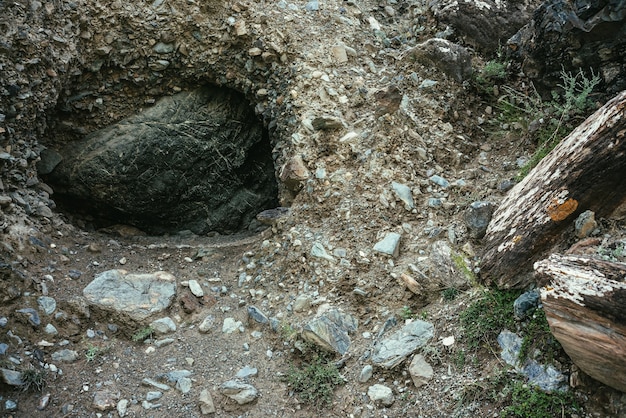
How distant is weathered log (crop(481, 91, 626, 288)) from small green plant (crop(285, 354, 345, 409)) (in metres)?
1.28

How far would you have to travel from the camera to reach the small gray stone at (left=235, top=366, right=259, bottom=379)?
406cm

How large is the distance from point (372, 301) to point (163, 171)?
3.16m

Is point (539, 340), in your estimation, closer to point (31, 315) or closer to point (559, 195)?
point (559, 195)

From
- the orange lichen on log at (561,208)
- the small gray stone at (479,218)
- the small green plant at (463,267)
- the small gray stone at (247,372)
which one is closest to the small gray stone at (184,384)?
the small gray stone at (247,372)

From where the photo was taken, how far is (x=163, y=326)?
177 inches

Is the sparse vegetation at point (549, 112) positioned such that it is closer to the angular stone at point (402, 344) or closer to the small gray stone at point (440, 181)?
the small gray stone at point (440, 181)

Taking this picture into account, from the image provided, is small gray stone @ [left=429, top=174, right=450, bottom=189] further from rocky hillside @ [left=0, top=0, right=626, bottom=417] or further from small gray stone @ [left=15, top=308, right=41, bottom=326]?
small gray stone @ [left=15, top=308, right=41, bottom=326]

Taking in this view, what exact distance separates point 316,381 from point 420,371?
771mm

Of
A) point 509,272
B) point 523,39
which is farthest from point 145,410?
point 523,39

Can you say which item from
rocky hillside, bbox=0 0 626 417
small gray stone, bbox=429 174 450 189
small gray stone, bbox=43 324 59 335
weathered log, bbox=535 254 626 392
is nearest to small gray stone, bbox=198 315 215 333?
rocky hillside, bbox=0 0 626 417

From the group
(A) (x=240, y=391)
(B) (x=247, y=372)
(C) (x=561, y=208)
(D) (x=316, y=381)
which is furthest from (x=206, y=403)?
(C) (x=561, y=208)

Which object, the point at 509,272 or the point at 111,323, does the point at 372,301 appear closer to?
the point at 509,272

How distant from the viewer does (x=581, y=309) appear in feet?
9.12

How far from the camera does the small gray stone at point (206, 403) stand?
3811mm
